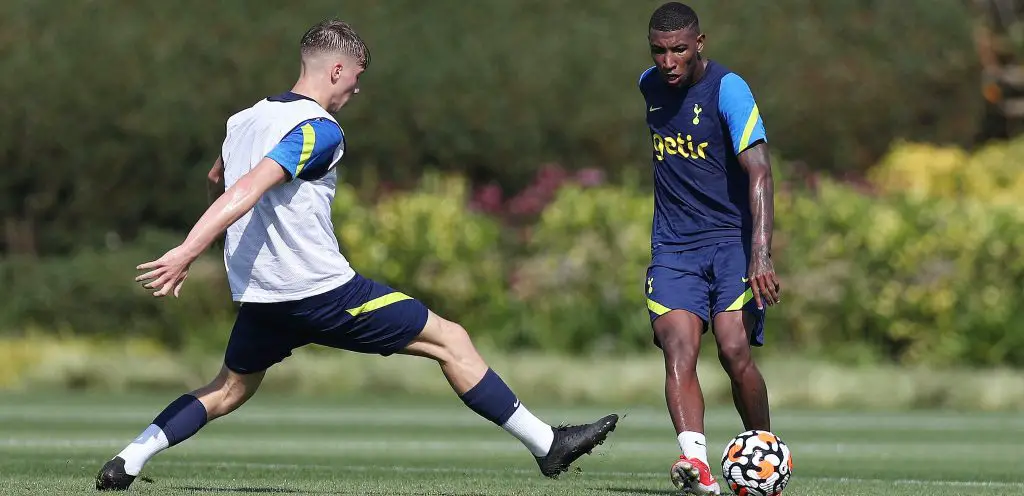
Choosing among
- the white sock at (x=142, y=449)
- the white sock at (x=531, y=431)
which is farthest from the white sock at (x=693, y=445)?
the white sock at (x=142, y=449)

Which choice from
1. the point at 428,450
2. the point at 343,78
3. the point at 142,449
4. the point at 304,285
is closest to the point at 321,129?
the point at 343,78

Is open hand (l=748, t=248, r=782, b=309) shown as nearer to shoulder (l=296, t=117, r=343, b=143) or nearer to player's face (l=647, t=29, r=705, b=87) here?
player's face (l=647, t=29, r=705, b=87)

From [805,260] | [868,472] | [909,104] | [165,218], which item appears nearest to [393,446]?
[868,472]

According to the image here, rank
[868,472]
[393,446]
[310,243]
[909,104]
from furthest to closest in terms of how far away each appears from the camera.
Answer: [909,104] < [393,446] < [868,472] < [310,243]

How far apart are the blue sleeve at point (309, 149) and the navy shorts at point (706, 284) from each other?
1.73m

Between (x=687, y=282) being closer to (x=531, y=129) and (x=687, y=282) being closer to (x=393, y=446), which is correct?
(x=393, y=446)

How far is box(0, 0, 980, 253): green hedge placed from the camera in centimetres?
2233

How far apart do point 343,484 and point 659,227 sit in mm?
1924

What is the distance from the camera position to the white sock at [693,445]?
813cm

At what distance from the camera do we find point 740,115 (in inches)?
327

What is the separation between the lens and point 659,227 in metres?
8.73

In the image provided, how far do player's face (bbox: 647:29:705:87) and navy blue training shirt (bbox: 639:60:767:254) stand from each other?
0.49ft

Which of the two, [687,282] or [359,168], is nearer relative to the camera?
[687,282]

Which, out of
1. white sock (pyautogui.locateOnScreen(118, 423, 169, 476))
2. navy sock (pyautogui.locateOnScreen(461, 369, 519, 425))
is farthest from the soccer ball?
white sock (pyautogui.locateOnScreen(118, 423, 169, 476))
